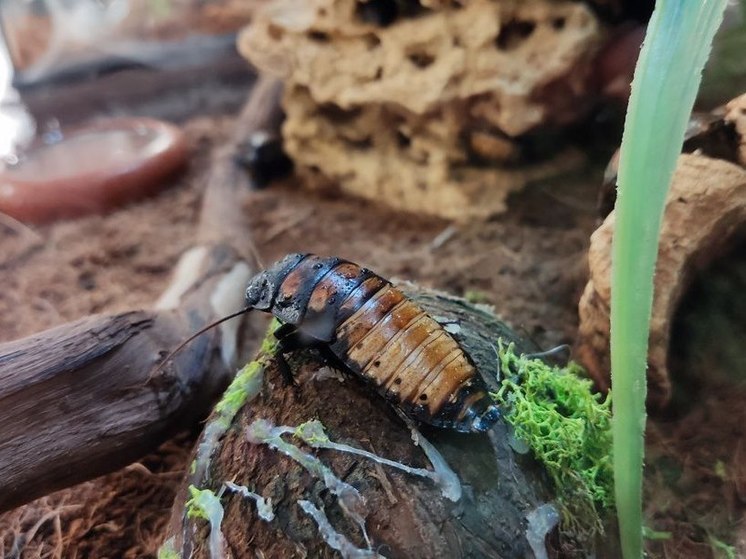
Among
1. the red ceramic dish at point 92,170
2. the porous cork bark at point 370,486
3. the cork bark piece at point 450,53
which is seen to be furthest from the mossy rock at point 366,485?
the red ceramic dish at point 92,170

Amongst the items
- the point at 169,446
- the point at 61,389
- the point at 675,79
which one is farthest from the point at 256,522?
the point at 675,79

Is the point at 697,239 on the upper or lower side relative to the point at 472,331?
upper

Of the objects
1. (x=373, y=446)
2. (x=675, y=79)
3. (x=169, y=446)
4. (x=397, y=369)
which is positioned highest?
(x=675, y=79)

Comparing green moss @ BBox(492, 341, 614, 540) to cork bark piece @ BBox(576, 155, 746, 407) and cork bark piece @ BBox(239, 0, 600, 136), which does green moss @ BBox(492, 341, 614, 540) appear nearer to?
cork bark piece @ BBox(576, 155, 746, 407)

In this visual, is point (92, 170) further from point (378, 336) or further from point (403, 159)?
point (378, 336)

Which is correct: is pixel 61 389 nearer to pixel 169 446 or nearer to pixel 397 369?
pixel 169 446

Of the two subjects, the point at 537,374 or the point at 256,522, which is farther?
the point at 537,374

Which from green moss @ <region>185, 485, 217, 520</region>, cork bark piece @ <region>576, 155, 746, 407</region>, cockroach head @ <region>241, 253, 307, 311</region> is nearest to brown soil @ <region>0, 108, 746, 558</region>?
cork bark piece @ <region>576, 155, 746, 407</region>
